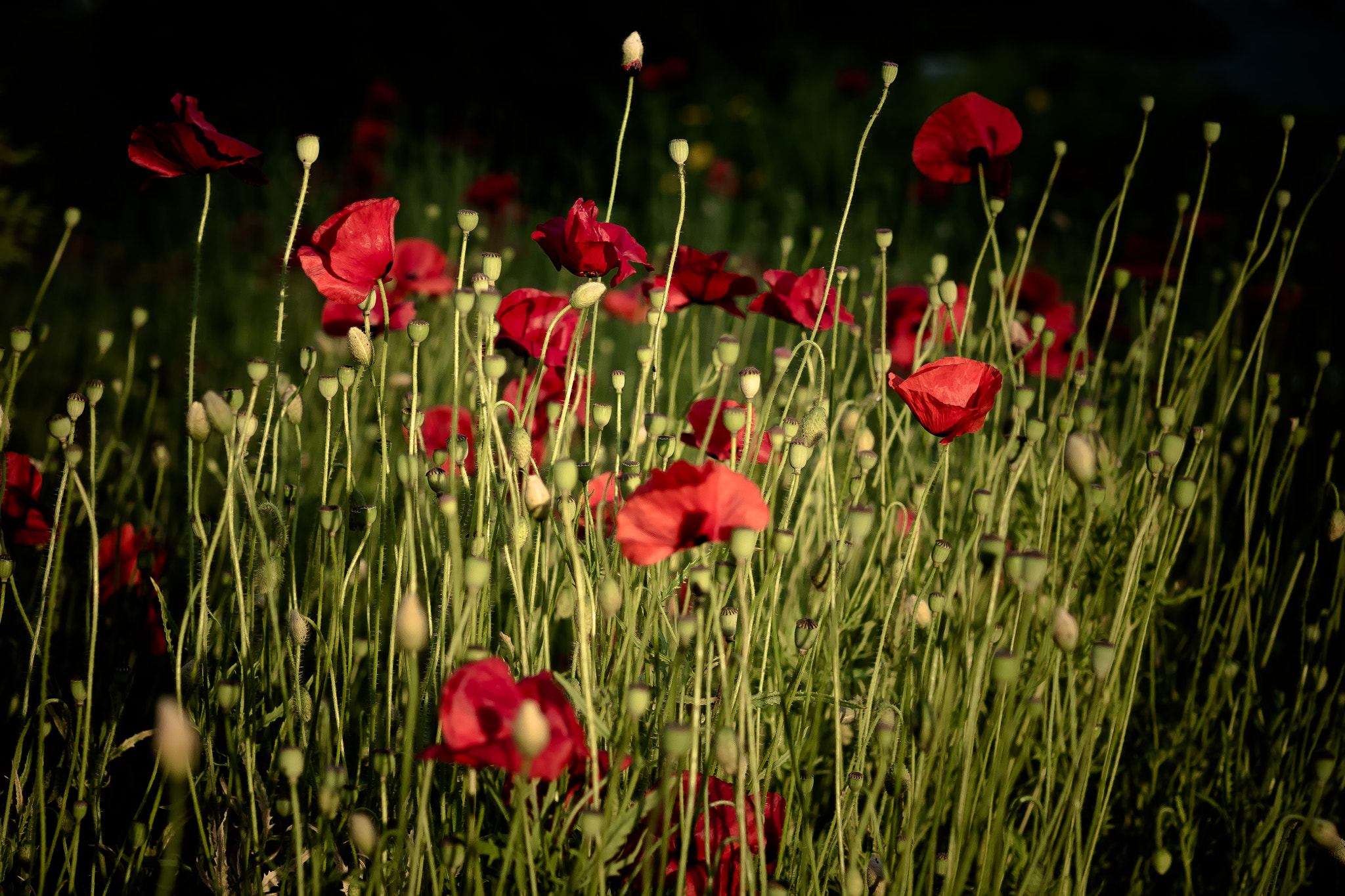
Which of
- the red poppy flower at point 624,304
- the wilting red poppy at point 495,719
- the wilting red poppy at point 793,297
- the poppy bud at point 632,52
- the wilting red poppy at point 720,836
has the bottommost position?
the wilting red poppy at point 720,836

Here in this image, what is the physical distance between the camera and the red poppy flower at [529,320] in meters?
1.04

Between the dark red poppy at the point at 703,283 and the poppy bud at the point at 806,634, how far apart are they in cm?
38

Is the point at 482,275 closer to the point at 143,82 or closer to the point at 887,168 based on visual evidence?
the point at 887,168

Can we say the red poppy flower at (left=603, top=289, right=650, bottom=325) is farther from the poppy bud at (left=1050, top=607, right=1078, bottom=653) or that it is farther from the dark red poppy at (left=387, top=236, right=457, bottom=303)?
the poppy bud at (left=1050, top=607, right=1078, bottom=653)

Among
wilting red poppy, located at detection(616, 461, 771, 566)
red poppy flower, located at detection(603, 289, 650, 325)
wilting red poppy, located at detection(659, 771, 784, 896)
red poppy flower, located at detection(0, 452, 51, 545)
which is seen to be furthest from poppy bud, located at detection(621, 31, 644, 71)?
red poppy flower, located at detection(603, 289, 650, 325)

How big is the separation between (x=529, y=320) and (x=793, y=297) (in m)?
0.32

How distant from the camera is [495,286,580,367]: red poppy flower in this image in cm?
104

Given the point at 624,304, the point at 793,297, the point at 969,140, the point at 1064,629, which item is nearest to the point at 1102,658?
the point at 1064,629

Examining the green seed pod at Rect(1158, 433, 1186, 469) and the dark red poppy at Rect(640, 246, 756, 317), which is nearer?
the green seed pod at Rect(1158, 433, 1186, 469)

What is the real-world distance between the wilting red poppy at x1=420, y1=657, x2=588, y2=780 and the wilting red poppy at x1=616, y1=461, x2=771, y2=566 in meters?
0.12

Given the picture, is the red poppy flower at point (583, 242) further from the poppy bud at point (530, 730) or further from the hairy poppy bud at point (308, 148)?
the poppy bud at point (530, 730)

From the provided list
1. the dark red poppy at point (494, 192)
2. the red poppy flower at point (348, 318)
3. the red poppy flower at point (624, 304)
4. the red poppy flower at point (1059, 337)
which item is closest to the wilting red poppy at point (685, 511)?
the red poppy flower at point (348, 318)

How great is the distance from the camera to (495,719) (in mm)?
680

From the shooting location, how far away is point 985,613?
1196 millimetres
